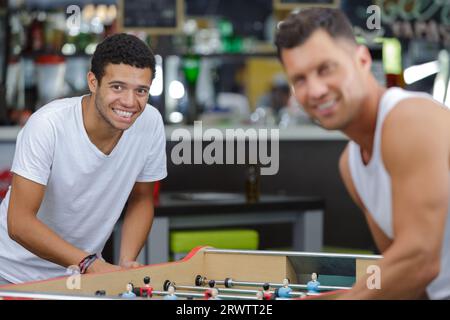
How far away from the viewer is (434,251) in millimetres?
2055

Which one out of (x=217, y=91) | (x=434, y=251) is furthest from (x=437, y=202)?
(x=217, y=91)

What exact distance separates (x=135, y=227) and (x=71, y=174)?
0.39 m

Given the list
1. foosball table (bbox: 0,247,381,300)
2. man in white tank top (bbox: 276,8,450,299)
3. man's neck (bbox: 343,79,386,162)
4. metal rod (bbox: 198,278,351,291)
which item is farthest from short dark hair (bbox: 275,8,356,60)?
metal rod (bbox: 198,278,351,291)

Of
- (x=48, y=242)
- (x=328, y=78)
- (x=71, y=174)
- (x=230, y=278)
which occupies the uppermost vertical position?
(x=328, y=78)

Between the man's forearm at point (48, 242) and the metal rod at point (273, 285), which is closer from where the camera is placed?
the metal rod at point (273, 285)

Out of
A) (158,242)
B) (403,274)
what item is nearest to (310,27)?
(403,274)

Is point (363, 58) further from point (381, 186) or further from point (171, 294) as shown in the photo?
point (171, 294)

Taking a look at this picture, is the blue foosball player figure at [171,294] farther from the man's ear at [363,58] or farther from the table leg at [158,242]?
the table leg at [158,242]

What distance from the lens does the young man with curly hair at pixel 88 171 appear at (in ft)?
10.1

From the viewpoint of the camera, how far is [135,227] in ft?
11.5

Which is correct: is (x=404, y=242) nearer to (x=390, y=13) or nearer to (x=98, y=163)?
(x=98, y=163)

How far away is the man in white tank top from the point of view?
205 centimetres

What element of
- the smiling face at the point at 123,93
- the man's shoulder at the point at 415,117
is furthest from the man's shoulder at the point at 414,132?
the smiling face at the point at 123,93
